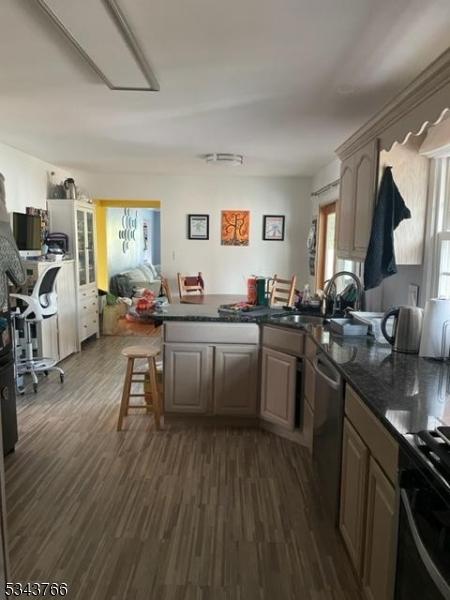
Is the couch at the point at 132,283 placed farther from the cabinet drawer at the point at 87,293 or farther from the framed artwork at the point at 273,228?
the framed artwork at the point at 273,228

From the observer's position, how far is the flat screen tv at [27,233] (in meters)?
4.43

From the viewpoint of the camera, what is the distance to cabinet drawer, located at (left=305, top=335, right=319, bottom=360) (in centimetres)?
263

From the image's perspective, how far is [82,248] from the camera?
5629 mm

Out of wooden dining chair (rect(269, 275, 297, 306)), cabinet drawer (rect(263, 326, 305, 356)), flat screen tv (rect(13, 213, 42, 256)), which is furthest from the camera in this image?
wooden dining chair (rect(269, 275, 297, 306))

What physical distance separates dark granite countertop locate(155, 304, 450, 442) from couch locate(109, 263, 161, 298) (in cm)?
595

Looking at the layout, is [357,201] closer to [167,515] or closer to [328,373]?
[328,373]

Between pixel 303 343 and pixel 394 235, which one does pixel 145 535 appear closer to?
pixel 303 343

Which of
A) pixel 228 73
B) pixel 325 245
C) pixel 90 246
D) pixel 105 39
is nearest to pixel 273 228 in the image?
pixel 325 245

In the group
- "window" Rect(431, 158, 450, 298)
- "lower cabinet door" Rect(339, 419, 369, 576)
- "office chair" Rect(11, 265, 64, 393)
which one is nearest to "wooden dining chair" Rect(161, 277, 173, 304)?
"office chair" Rect(11, 265, 64, 393)

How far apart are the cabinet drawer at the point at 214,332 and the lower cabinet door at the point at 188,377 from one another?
6cm

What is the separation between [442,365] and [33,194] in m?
4.81

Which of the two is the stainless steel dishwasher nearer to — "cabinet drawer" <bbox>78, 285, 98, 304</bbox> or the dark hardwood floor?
the dark hardwood floor

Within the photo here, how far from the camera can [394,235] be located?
8.31ft

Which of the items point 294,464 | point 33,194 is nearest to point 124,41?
point 294,464
